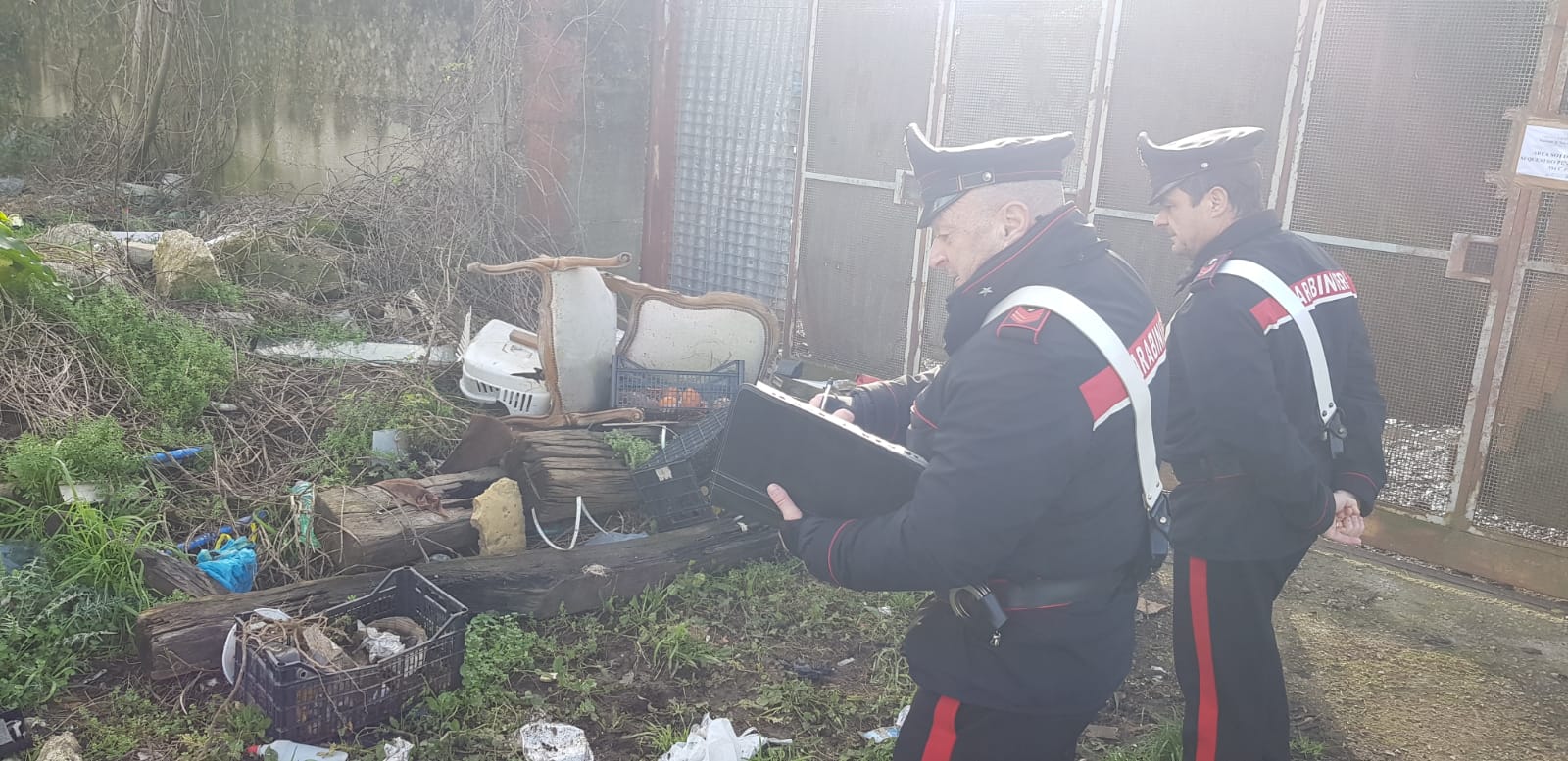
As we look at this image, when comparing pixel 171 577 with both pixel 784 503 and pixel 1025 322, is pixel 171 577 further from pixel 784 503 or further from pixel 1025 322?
pixel 1025 322

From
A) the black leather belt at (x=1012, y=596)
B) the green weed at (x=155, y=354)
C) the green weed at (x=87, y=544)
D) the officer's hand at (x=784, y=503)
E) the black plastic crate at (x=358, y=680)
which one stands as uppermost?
the officer's hand at (x=784, y=503)

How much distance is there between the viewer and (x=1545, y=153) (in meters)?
4.58

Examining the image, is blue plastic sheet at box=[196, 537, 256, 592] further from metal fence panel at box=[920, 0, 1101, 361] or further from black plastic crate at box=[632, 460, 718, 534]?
metal fence panel at box=[920, 0, 1101, 361]

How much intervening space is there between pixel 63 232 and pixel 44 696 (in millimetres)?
4426

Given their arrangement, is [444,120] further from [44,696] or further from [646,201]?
[44,696]

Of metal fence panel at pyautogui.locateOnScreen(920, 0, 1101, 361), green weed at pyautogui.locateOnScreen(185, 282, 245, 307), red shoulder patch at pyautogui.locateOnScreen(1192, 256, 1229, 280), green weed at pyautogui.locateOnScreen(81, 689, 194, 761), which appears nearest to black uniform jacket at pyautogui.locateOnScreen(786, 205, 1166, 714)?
red shoulder patch at pyautogui.locateOnScreen(1192, 256, 1229, 280)

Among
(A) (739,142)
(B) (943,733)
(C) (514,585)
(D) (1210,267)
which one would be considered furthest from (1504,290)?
(A) (739,142)

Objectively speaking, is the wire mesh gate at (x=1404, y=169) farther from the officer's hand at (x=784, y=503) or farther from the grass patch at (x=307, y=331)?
the grass patch at (x=307, y=331)

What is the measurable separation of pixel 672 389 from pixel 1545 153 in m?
3.98

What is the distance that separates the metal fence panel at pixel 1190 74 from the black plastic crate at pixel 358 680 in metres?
4.01

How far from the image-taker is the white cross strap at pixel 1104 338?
211 cm

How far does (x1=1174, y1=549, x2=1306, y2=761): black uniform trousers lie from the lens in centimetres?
297

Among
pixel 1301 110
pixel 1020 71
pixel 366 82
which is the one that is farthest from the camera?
pixel 366 82

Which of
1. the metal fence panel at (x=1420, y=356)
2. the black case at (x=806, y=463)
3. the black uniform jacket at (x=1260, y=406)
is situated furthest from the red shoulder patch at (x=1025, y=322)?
the metal fence panel at (x=1420, y=356)
